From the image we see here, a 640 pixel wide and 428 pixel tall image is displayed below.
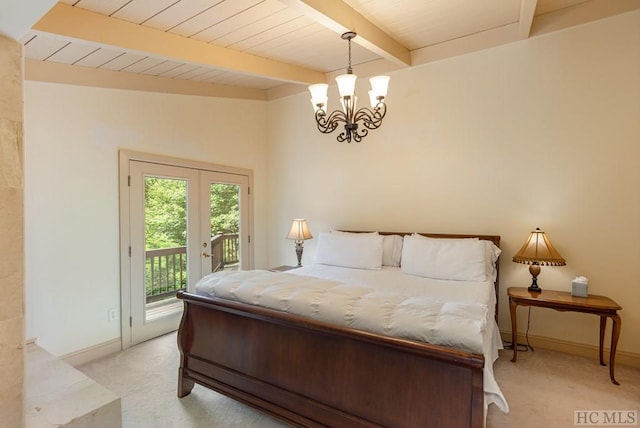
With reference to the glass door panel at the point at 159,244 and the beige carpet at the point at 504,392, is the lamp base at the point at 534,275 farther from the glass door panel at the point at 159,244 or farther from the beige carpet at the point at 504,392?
the glass door panel at the point at 159,244

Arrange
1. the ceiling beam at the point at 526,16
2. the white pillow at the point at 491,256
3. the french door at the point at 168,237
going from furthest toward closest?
the french door at the point at 168,237 < the white pillow at the point at 491,256 < the ceiling beam at the point at 526,16

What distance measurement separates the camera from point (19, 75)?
1.16 m

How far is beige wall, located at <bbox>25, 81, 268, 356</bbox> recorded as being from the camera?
268 cm

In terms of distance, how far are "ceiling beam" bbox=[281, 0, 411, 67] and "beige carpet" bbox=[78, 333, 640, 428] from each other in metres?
2.72

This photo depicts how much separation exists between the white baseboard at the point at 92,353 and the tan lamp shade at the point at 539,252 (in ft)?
12.3

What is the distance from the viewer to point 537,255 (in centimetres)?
284

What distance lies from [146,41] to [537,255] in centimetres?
358

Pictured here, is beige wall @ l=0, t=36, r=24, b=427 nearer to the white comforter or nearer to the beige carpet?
the white comforter

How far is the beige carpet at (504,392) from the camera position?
215cm

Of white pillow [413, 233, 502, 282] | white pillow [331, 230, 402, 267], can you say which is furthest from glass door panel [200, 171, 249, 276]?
white pillow [413, 233, 502, 282]

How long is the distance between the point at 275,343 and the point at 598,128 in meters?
3.16

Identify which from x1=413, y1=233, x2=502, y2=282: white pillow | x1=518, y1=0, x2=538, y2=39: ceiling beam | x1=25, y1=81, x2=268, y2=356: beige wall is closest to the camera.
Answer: x1=518, y1=0, x2=538, y2=39: ceiling beam

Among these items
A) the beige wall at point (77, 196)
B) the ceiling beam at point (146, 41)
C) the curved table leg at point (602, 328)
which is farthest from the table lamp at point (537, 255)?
the beige wall at point (77, 196)

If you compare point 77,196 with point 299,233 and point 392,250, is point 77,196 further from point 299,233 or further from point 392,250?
point 392,250
